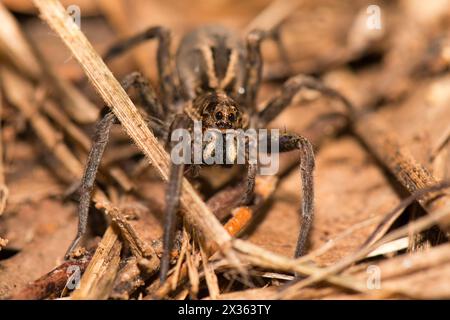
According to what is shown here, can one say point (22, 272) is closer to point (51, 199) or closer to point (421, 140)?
point (51, 199)

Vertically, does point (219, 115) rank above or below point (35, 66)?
below

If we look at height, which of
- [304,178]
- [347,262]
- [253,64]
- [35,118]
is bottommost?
[347,262]

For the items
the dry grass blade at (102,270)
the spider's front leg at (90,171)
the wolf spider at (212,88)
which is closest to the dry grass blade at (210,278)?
the dry grass blade at (102,270)

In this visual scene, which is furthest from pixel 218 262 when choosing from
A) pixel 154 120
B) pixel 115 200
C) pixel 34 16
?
pixel 34 16

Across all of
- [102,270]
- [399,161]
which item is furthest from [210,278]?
[399,161]

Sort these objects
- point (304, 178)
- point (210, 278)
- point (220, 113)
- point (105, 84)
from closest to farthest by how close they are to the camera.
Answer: point (210, 278) → point (105, 84) → point (304, 178) → point (220, 113)

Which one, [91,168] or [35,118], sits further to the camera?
[35,118]

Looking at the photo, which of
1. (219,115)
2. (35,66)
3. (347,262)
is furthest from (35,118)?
(347,262)

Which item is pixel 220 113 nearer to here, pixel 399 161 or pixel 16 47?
pixel 399 161

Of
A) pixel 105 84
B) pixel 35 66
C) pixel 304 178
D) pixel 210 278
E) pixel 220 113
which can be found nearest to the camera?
pixel 210 278
